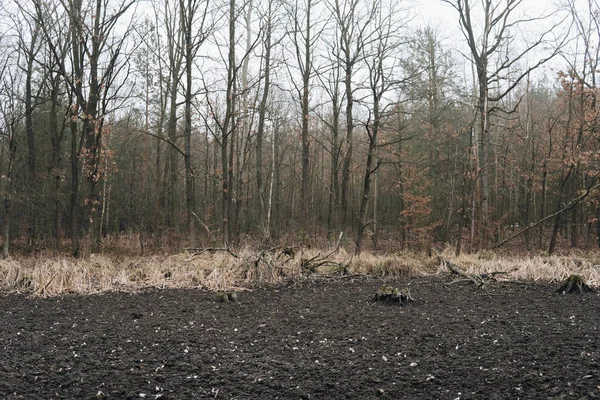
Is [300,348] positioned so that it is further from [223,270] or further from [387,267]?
[387,267]

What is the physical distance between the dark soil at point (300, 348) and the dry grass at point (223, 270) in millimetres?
678

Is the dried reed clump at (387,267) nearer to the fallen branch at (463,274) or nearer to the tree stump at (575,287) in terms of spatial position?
the fallen branch at (463,274)

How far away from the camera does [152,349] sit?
13.4 ft

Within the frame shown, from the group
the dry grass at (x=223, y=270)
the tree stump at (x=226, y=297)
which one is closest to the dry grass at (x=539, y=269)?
the dry grass at (x=223, y=270)

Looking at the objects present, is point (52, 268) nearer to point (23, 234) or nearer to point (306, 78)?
point (306, 78)

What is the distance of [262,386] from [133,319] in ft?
8.49

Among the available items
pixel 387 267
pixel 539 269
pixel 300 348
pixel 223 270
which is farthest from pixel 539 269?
pixel 300 348

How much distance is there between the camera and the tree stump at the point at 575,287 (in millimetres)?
6754

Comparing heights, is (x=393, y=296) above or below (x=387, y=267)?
below

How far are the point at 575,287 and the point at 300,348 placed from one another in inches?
192

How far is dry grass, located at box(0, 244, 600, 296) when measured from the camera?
23.6 ft

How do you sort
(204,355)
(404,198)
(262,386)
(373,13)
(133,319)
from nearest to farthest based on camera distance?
(262,386) < (204,355) < (133,319) < (373,13) < (404,198)

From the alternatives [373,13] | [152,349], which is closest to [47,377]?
[152,349]

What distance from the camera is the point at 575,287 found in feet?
22.3
